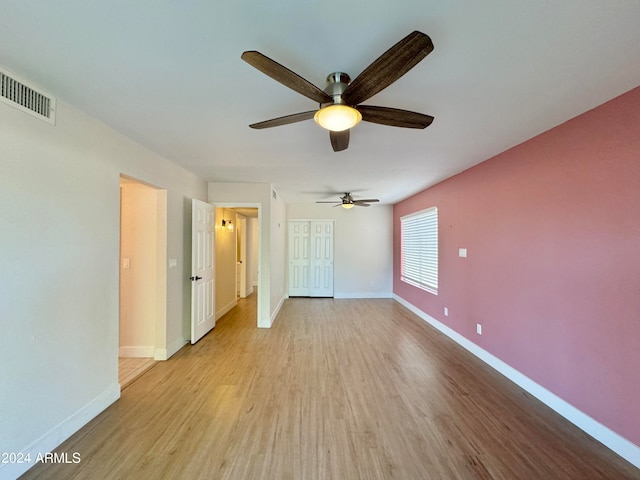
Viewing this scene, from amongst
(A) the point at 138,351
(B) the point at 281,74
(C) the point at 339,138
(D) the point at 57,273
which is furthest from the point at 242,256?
(B) the point at 281,74

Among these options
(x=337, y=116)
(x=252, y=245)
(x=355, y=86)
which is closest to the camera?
(x=355, y=86)

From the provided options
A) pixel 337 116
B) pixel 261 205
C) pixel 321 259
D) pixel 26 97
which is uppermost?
pixel 26 97

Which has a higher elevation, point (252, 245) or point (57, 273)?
point (252, 245)

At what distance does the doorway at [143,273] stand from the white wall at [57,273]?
0.73 metres

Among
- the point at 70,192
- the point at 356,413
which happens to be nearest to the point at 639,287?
the point at 356,413

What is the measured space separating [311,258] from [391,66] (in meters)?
5.92

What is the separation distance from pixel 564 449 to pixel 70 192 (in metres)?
4.01

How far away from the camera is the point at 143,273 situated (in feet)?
10.6

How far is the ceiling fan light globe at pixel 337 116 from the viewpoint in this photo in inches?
59.6

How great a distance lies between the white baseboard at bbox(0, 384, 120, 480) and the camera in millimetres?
1572

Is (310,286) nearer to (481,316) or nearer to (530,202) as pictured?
(481,316)

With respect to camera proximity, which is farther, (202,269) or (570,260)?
(202,269)

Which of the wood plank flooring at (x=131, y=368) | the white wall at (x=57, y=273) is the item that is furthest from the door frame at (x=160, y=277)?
the white wall at (x=57, y=273)

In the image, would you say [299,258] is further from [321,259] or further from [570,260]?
[570,260]
